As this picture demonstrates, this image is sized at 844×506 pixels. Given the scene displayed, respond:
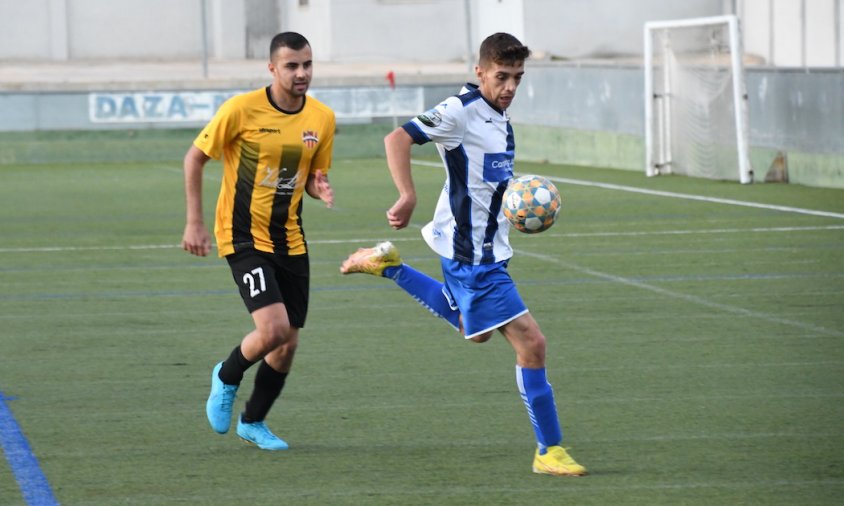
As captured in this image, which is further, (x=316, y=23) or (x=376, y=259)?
(x=316, y=23)

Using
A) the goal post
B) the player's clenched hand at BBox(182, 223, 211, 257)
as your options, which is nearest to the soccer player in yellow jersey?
the player's clenched hand at BBox(182, 223, 211, 257)

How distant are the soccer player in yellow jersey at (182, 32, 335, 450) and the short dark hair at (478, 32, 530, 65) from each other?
83 centimetres

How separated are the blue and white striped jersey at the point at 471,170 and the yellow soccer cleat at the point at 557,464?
0.85 m

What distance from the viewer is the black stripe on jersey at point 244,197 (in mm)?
6781

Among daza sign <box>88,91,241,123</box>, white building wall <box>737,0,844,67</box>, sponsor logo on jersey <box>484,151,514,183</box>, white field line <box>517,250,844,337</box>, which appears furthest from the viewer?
white building wall <box>737,0,844,67</box>

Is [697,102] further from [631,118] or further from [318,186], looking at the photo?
[318,186]

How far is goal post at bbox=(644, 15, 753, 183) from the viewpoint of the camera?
20.8 meters

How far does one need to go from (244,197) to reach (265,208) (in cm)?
11

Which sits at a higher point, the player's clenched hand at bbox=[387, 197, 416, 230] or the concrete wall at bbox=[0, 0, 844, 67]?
the concrete wall at bbox=[0, 0, 844, 67]

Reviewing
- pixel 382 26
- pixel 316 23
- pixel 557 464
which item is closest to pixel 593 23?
pixel 382 26

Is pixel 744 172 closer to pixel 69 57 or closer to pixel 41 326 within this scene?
pixel 41 326

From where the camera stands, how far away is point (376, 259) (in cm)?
710

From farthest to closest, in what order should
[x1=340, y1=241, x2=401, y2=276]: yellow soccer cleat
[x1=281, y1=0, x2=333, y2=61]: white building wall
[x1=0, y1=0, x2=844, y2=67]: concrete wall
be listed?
[x1=281, y1=0, x2=333, y2=61]: white building wall, [x1=0, y1=0, x2=844, y2=67]: concrete wall, [x1=340, y1=241, x2=401, y2=276]: yellow soccer cleat

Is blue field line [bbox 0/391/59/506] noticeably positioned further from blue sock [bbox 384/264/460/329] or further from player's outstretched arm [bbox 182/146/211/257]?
blue sock [bbox 384/264/460/329]
